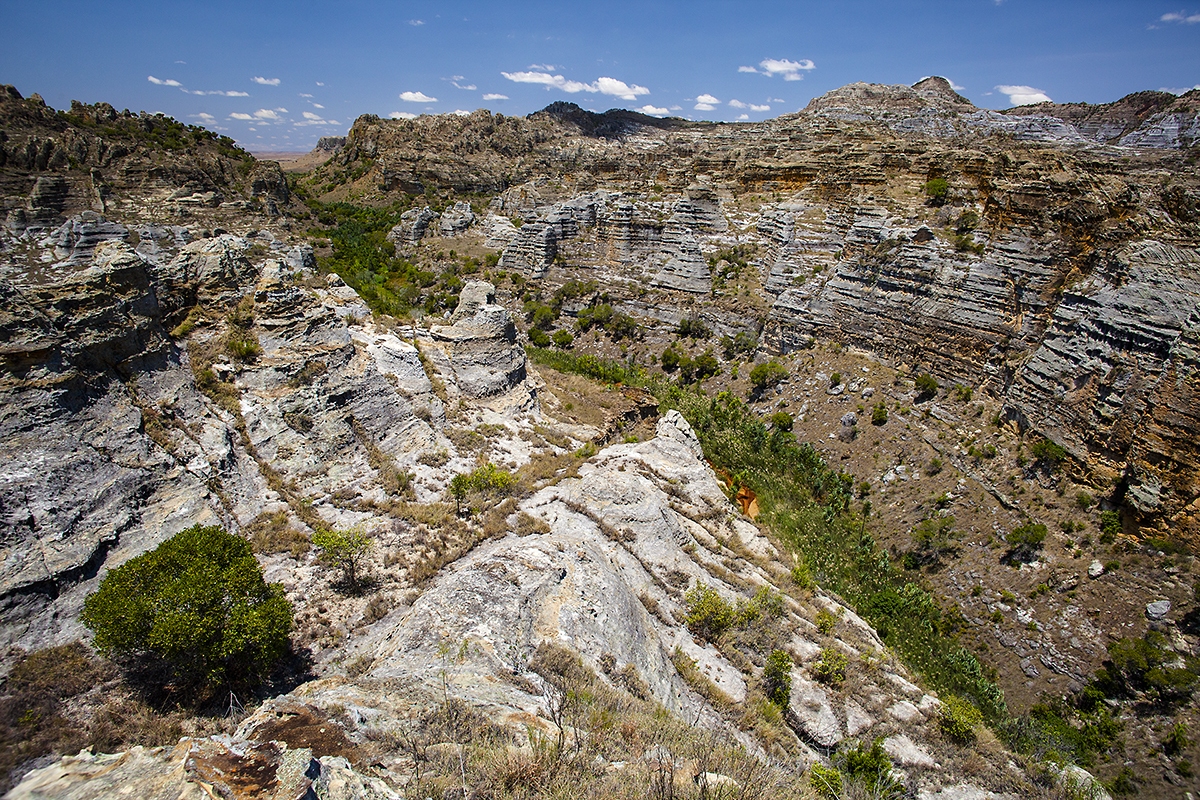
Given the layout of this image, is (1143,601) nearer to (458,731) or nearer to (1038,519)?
(1038,519)

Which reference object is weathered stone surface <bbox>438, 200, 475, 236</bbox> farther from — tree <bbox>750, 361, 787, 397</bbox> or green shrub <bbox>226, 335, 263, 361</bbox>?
green shrub <bbox>226, 335, 263, 361</bbox>

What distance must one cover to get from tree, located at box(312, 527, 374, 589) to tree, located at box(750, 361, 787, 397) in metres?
23.6

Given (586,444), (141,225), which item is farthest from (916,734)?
(141,225)

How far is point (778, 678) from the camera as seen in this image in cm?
1040

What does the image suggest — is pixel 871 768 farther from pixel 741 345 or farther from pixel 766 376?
pixel 741 345

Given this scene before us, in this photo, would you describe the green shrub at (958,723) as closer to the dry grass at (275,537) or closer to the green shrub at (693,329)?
the dry grass at (275,537)

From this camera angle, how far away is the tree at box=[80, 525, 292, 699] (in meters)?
6.11

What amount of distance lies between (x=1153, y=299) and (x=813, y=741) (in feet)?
63.7

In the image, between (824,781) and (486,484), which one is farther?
(486,484)

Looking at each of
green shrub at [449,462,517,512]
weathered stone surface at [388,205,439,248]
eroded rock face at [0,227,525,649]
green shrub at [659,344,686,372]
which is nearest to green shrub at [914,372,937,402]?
green shrub at [659,344,686,372]

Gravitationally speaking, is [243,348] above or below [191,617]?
above

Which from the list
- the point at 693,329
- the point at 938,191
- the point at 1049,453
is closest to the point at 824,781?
the point at 1049,453

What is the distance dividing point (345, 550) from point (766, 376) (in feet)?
→ 80.2

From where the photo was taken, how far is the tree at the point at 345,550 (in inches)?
366
